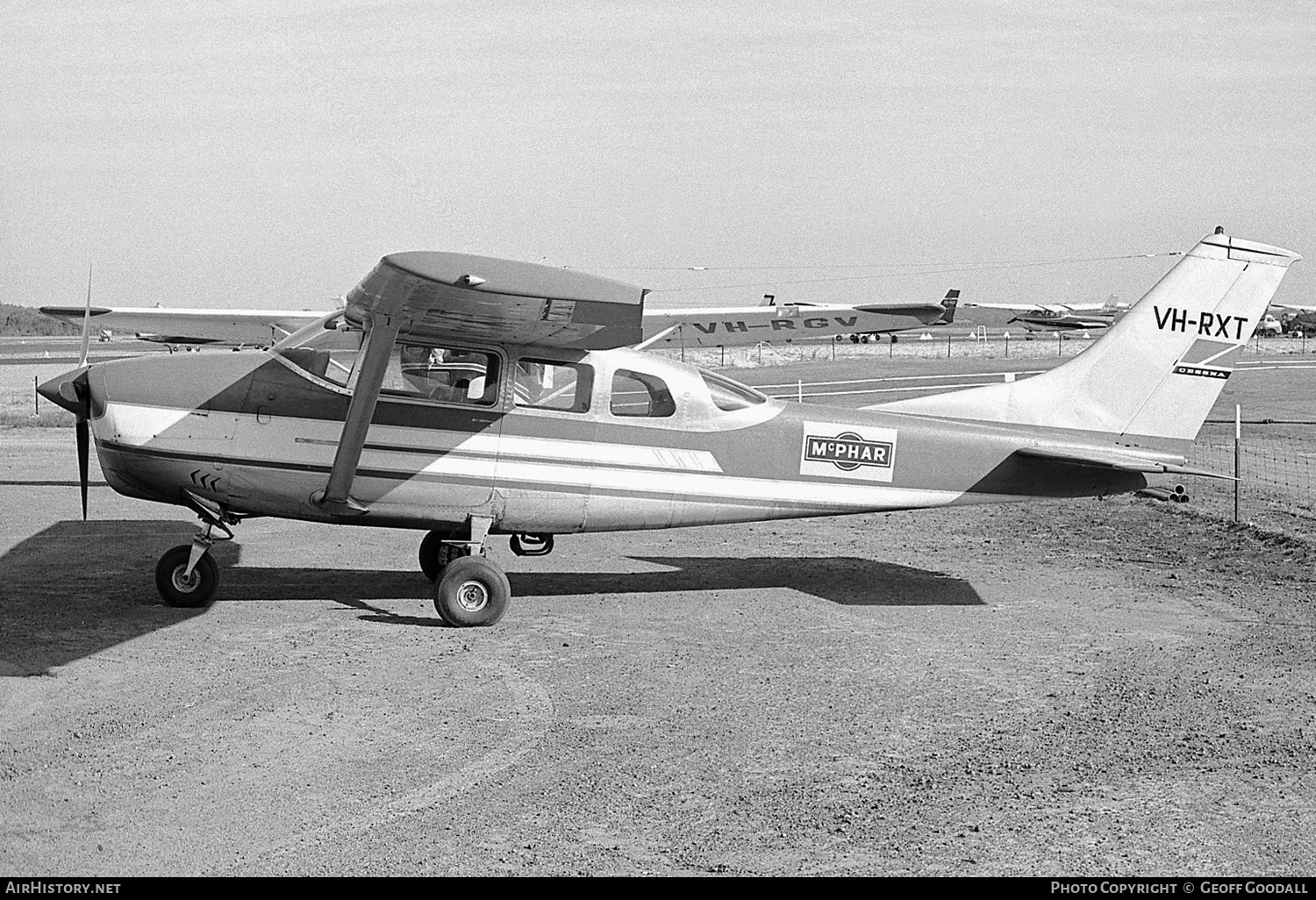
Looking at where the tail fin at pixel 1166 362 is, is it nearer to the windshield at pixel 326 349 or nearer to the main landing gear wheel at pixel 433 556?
the main landing gear wheel at pixel 433 556

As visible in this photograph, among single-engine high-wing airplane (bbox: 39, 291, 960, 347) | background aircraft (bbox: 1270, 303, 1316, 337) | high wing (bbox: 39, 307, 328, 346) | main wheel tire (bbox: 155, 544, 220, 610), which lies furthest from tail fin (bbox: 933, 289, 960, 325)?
background aircraft (bbox: 1270, 303, 1316, 337)

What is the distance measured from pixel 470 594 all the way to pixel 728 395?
2685 mm

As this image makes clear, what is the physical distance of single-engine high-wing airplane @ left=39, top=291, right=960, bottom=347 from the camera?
34.3 ft

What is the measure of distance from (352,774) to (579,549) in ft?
22.5

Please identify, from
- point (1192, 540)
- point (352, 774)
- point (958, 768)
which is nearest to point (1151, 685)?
point (958, 768)

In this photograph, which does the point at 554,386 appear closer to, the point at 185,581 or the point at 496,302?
the point at 496,302

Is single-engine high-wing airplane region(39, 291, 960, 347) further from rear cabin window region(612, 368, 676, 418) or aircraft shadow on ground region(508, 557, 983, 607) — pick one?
aircraft shadow on ground region(508, 557, 983, 607)

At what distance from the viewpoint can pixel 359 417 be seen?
8977mm

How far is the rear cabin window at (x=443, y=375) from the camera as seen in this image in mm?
9445

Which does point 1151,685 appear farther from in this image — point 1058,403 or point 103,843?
point 103,843

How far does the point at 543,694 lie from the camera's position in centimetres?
752

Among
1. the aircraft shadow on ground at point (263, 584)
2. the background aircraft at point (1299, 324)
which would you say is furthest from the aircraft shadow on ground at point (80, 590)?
the background aircraft at point (1299, 324)

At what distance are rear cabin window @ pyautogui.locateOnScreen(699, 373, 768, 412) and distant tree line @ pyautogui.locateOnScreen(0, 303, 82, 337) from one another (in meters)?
102

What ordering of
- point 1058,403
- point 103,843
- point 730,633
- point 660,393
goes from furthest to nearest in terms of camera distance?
1. point 1058,403
2. point 660,393
3. point 730,633
4. point 103,843
